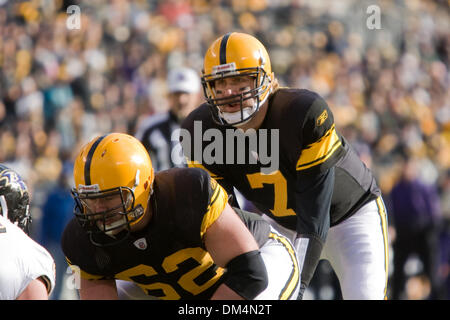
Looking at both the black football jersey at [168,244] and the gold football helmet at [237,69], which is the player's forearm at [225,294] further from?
the gold football helmet at [237,69]

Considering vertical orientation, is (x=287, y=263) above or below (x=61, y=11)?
below

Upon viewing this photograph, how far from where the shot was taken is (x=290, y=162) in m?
4.00

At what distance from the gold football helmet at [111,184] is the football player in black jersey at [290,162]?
2.29 ft

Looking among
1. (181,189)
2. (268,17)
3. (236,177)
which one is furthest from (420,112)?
(181,189)

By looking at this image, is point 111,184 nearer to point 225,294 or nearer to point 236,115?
point 225,294

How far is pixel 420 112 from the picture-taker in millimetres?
10906

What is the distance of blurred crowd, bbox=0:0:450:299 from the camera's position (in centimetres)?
852

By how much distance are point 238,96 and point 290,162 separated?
18.1 inches

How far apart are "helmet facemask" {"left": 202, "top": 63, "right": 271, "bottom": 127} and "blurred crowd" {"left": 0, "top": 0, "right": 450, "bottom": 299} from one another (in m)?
3.75

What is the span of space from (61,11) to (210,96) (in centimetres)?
746

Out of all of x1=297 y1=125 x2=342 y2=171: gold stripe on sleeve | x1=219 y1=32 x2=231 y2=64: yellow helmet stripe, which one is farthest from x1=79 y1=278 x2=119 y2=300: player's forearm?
x1=219 y1=32 x2=231 y2=64: yellow helmet stripe
